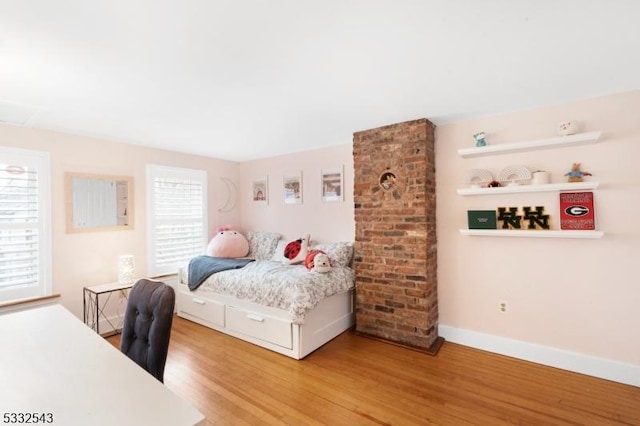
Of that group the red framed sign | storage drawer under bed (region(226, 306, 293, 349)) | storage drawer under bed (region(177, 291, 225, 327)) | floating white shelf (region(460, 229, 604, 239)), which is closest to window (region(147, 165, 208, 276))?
storage drawer under bed (region(177, 291, 225, 327))

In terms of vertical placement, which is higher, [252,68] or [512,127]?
[252,68]

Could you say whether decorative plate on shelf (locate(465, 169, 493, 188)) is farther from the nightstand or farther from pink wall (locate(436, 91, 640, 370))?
the nightstand

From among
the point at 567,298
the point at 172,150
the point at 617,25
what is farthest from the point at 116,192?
the point at 567,298

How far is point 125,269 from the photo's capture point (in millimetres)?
3361

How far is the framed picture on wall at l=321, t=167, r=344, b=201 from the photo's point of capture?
3799 millimetres

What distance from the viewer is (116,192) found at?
353cm

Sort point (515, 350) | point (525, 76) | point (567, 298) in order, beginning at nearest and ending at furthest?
point (525, 76) → point (567, 298) → point (515, 350)

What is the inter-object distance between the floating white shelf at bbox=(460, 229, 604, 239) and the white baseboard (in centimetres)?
98

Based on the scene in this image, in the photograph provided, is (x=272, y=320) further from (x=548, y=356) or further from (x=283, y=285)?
(x=548, y=356)

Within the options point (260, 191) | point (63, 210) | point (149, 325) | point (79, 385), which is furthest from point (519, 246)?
point (63, 210)

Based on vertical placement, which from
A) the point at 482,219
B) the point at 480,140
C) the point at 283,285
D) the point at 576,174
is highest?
the point at 480,140

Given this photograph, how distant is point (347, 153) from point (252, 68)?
6.66 ft

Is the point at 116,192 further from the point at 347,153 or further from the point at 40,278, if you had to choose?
the point at 347,153

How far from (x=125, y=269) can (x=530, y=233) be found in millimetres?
4170
